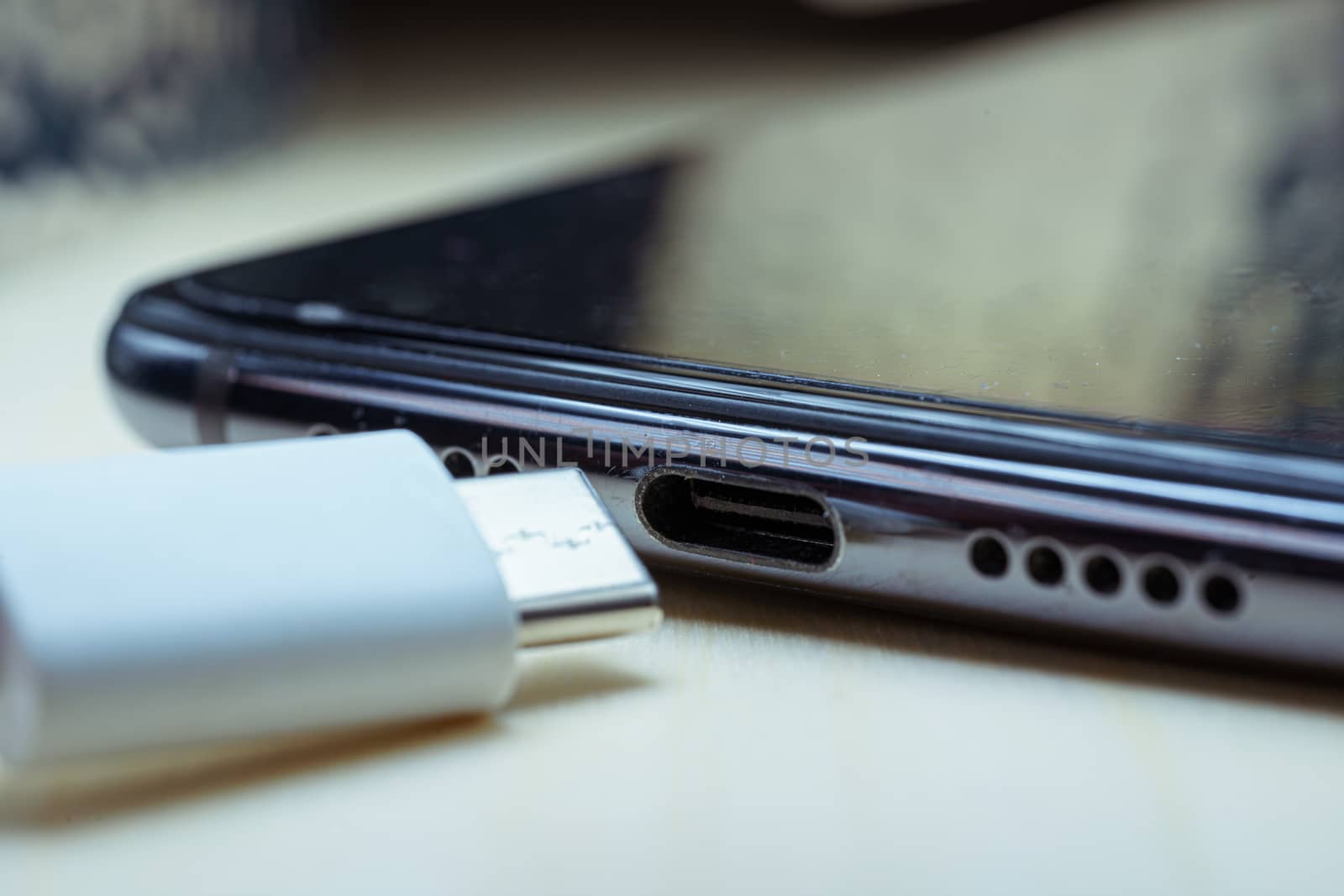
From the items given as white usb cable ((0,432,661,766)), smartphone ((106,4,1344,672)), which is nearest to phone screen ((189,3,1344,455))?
smartphone ((106,4,1344,672))

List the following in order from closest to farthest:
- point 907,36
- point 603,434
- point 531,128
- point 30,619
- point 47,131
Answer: point 30,619, point 603,434, point 47,131, point 531,128, point 907,36

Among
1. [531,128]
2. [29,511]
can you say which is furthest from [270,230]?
[29,511]

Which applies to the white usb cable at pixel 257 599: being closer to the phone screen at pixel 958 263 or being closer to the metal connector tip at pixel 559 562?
the metal connector tip at pixel 559 562

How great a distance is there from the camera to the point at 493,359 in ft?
1.31

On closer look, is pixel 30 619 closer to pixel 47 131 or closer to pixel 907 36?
pixel 47 131

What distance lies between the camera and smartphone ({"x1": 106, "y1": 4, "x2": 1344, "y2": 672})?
0.32 metres

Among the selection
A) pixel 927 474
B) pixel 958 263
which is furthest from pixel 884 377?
pixel 958 263

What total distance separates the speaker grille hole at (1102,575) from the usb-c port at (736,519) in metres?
0.06

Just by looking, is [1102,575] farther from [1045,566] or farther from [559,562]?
[559,562]

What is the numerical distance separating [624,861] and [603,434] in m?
0.13

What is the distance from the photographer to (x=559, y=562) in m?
0.32

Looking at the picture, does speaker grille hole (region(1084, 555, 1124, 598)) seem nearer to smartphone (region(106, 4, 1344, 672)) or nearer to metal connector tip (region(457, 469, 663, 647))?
smartphone (region(106, 4, 1344, 672))

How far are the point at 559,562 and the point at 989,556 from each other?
106mm

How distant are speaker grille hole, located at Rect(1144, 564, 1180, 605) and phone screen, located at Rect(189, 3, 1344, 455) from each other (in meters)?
0.04
